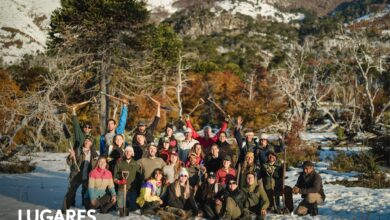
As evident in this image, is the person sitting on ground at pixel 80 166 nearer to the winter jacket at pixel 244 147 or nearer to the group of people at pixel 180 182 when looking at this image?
the group of people at pixel 180 182

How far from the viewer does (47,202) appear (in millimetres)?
8578

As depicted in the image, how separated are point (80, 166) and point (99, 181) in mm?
600

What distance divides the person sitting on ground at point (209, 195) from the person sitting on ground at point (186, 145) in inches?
43.8

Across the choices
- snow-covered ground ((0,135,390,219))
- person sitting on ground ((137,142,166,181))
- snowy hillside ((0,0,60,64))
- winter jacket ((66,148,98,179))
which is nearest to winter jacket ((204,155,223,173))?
person sitting on ground ((137,142,166,181))

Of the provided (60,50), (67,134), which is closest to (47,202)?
(67,134)

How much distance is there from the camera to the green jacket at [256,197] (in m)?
7.25

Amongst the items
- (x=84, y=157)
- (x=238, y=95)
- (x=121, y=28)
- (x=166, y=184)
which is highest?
(x=121, y=28)

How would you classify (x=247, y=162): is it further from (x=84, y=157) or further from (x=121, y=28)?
(x=121, y=28)

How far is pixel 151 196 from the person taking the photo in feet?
24.3

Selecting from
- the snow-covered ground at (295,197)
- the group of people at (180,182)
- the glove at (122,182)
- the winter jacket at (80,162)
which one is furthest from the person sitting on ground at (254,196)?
the winter jacket at (80,162)

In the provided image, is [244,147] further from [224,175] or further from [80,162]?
[80,162]

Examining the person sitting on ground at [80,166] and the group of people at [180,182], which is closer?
the group of people at [180,182]

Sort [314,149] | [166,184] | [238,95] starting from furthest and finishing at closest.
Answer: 1. [238,95]
2. [314,149]
3. [166,184]

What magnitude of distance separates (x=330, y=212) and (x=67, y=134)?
5.13 meters
